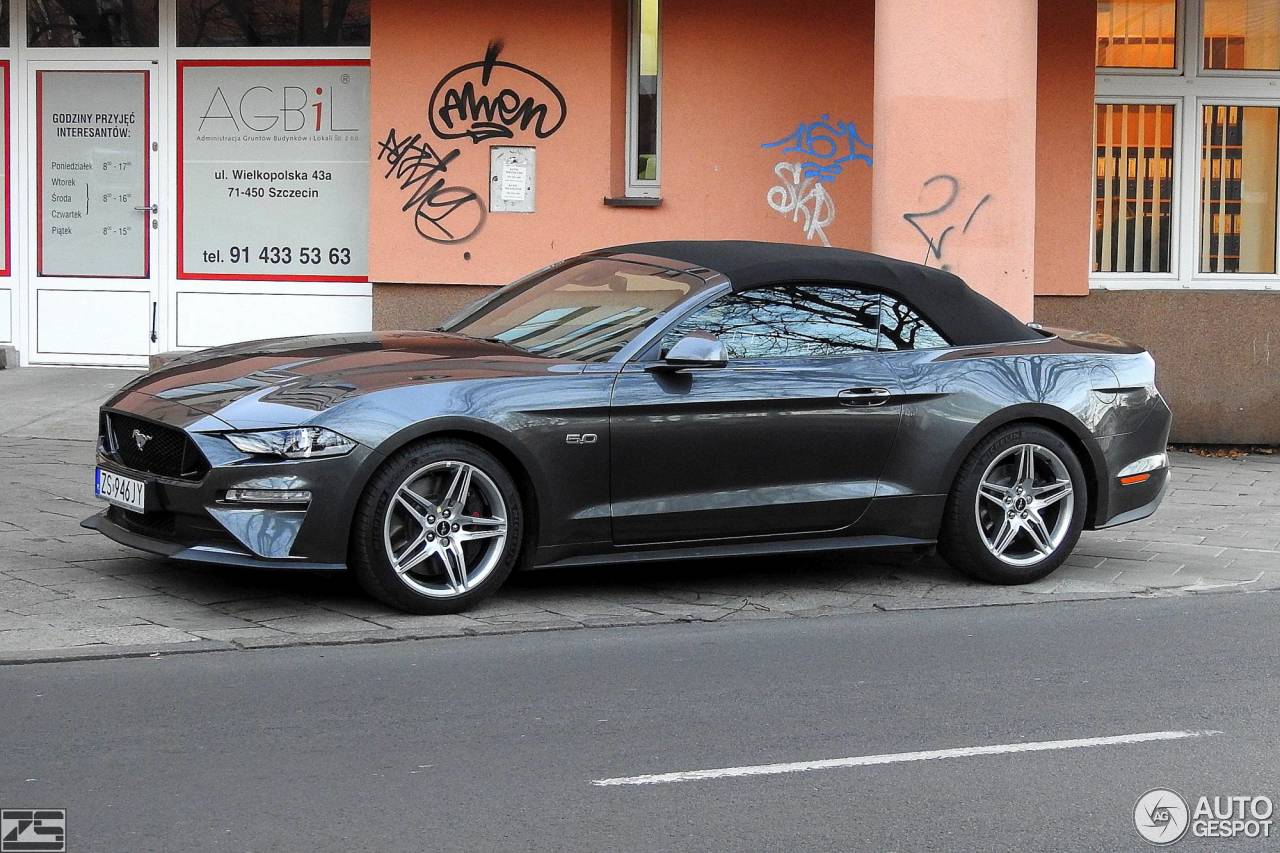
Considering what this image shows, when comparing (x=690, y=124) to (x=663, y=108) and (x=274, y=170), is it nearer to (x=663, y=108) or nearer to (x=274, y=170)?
(x=663, y=108)

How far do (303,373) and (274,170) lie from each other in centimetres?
758

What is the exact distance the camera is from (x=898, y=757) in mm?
5277

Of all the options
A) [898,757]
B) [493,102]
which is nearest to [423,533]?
[898,757]

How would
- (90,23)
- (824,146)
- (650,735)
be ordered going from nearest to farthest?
(650,735) → (824,146) → (90,23)

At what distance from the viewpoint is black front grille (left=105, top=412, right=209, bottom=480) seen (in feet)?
22.2

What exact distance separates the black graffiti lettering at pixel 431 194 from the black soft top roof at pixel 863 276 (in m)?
5.22

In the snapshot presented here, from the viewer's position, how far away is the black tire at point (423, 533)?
6777 millimetres

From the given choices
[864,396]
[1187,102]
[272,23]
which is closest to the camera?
[864,396]

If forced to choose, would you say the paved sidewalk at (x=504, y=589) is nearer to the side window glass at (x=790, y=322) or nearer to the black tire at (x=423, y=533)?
the black tire at (x=423, y=533)

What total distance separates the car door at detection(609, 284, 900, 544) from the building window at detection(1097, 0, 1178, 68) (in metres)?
6.74

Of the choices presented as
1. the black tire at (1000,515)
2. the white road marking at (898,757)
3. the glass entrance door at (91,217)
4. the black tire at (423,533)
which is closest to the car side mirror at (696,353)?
the black tire at (423,533)

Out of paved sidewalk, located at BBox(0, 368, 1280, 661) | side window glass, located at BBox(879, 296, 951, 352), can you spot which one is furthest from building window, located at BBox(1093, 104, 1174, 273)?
side window glass, located at BBox(879, 296, 951, 352)

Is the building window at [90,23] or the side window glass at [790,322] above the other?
the building window at [90,23]

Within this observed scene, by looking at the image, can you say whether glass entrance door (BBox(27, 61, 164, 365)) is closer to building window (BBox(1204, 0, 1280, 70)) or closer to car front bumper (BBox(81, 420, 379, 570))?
car front bumper (BBox(81, 420, 379, 570))
